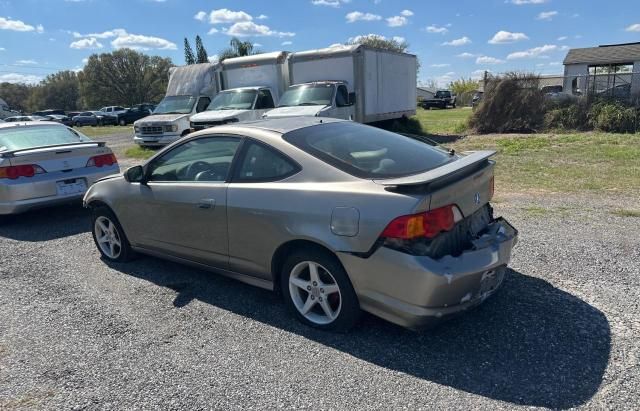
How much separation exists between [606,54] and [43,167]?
37359mm

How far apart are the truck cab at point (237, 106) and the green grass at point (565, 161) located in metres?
6.14

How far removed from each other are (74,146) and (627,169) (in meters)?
9.96

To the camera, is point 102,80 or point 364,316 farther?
point 102,80

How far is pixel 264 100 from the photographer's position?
47.3 ft

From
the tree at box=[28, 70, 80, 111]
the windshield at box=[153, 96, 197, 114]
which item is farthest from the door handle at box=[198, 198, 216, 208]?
the tree at box=[28, 70, 80, 111]

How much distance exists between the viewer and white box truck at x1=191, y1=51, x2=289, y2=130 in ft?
44.3

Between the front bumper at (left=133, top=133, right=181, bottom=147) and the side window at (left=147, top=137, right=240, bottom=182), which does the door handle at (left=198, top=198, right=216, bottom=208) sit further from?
the front bumper at (left=133, top=133, right=181, bottom=147)

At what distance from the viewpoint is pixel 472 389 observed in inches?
107

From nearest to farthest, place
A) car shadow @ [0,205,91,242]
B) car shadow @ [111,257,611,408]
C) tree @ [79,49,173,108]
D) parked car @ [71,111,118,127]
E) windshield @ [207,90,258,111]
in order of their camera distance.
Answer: car shadow @ [111,257,611,408] → car shadow @ [0,205,91,242] → windshield @ [207,90,258,111] → parked car @ [71,111,118,127] → tree @ [79,49,173,108]

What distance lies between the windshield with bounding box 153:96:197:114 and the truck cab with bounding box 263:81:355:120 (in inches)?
164

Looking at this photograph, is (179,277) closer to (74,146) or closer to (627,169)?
(74,146)

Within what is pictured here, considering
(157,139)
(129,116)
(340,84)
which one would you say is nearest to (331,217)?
(340,84)

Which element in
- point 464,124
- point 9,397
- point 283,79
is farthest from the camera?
point 464,124

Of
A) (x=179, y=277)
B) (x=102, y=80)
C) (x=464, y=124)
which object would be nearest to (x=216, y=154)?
(x=179, y=277)
